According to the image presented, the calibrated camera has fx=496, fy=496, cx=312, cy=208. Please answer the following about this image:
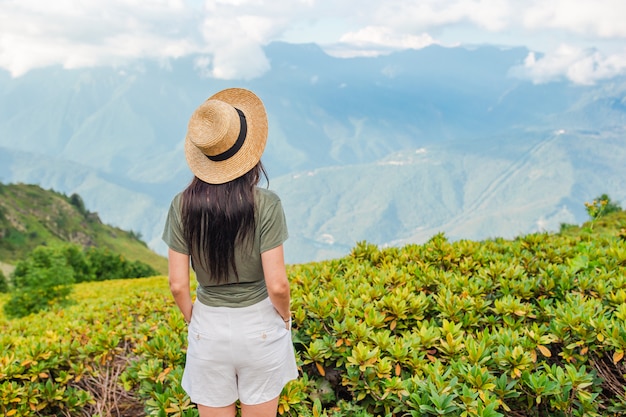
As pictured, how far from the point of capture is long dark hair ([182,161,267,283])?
3.18m

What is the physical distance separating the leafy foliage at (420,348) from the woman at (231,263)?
2.10 ft

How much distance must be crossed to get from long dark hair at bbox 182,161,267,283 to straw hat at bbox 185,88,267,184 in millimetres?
73

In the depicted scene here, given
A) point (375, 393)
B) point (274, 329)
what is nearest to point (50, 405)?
point (274, 329)

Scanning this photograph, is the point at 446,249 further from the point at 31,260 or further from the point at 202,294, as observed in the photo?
the point at 31,260

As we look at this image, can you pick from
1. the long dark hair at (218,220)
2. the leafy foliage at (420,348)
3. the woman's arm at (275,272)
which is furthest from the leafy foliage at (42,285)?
the woman's arm at (275,272)

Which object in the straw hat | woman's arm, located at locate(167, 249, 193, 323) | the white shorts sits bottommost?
the white shorts

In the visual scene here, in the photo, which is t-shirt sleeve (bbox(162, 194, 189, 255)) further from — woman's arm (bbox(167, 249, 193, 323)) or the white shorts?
the white shorts

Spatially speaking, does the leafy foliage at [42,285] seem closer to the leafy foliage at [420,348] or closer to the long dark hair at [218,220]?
the leafy foliage at [420,348]

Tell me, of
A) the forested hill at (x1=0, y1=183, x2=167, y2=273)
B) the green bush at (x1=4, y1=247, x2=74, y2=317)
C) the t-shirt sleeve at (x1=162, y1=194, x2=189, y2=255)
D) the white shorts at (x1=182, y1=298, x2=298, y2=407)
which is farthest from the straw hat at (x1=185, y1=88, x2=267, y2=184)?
the forested hill at (x1=0, y1=183, x2=167, y2=273)

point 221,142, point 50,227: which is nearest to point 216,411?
point 221,142

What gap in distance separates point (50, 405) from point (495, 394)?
410cm

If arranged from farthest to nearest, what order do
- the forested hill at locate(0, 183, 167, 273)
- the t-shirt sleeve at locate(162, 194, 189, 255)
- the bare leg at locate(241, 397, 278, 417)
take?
the forested hill at locate(0, 183, 167, 273)
the bare leg at locate(241, 397, 278, 417)
the t-shirt sleeve at locate(162, 194, 189, 255)

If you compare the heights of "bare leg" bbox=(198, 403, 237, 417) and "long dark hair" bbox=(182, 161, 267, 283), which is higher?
"long dark hair" bbox=(182, 161, 267, 283)

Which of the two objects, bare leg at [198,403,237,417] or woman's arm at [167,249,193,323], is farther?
bare leg at [198,403,237,417]
